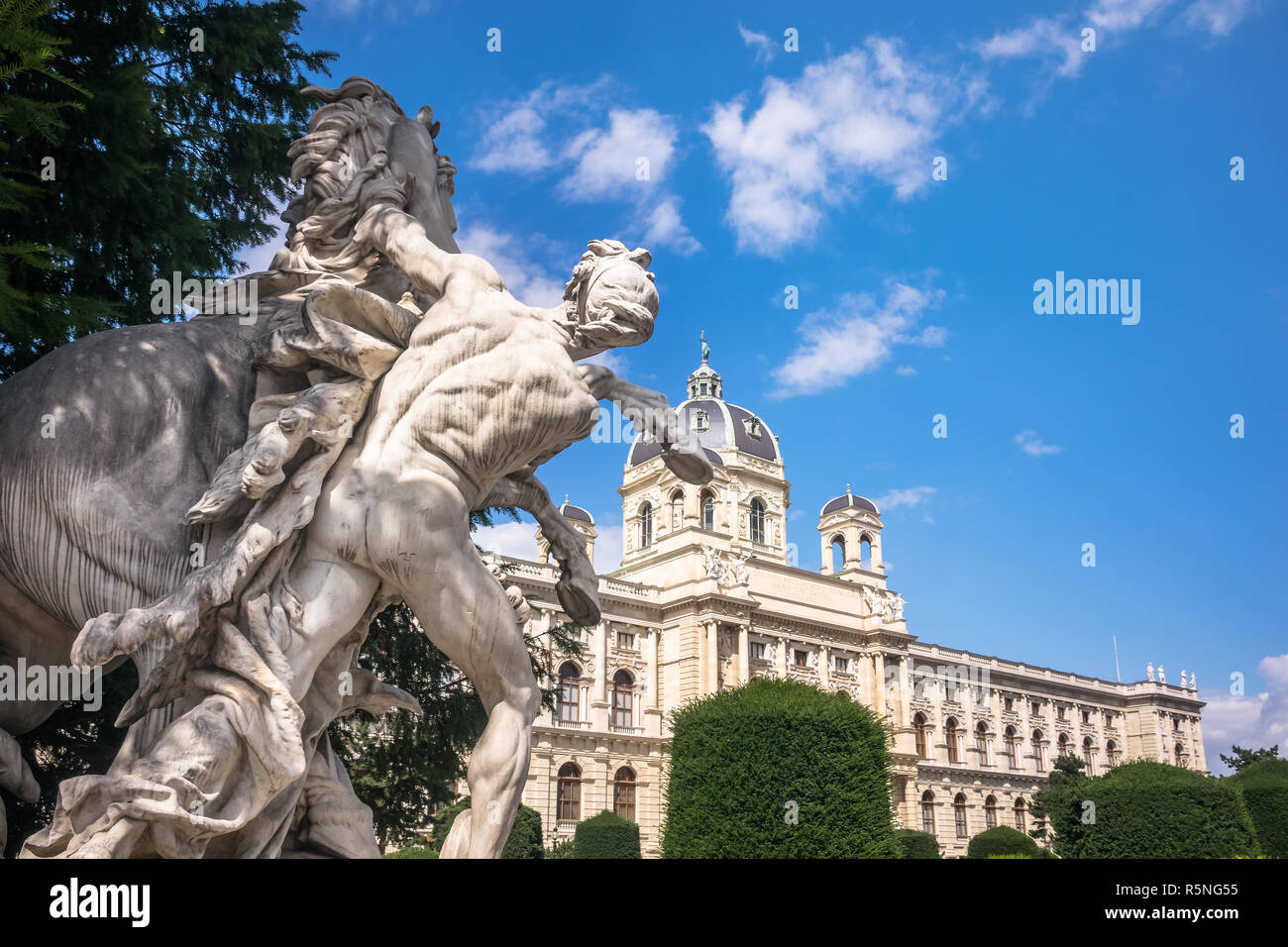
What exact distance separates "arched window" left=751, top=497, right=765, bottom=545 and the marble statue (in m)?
40.3

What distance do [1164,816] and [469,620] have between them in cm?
1454

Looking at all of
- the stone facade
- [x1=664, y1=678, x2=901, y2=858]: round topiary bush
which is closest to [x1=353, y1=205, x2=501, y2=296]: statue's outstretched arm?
[x1=664, y1=678, x2=901, y2=858]: round topiary bush

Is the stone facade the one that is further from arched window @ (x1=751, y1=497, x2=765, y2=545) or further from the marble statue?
the marble statue

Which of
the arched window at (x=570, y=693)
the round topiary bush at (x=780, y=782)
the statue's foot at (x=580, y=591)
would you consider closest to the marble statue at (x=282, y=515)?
the statue's foot at (x=580, y=591)

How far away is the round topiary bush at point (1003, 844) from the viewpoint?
26.7 meters

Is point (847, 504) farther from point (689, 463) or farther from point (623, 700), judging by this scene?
point (689, 463)

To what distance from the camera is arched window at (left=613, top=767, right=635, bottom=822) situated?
35062mm

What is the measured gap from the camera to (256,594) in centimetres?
208

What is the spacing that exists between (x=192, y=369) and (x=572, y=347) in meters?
0.86

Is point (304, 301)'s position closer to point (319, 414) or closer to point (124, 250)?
point (319, 414)

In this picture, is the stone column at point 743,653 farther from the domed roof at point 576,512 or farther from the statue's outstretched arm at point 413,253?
the statue's outstretched arm at point 413,253

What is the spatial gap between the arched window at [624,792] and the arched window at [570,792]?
1.55 meters

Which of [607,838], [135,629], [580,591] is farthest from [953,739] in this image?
[135,629]
